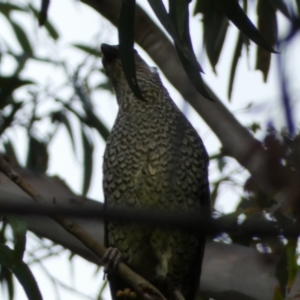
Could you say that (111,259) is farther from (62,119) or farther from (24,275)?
(62,119)

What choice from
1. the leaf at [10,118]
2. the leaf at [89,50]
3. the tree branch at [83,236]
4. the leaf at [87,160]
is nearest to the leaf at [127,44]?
the tree branch at [83,236]

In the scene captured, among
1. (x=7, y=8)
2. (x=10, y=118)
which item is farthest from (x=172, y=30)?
(x=7, y=8)

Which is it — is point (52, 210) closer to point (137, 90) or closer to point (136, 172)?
point (137, 90)

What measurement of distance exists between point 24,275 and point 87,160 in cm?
167

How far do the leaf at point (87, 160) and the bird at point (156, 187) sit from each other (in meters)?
0.68

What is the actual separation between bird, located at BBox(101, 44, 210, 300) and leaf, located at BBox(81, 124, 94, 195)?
2.25 feet

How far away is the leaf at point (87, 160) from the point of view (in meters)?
3.65

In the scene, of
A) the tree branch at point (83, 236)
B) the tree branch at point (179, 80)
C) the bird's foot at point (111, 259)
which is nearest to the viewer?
the tree branch at point (83, 236)

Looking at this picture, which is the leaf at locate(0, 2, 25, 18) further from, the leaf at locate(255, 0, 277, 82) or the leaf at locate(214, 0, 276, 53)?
the leaf at locate(214, 0, 276, 53)

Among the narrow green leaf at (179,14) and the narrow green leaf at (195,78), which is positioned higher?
the narrow green leaf at (179,14)

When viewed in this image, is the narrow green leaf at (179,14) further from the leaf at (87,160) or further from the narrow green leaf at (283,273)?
the leaf at (87,160)

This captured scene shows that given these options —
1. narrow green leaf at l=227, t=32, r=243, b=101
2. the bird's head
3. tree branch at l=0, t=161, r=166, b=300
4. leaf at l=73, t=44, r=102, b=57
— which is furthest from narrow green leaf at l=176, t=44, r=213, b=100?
leaf at l=73, t=44, r=102, b=57

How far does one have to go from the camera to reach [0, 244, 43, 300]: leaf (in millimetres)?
2240

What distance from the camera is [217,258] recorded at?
2.96m
